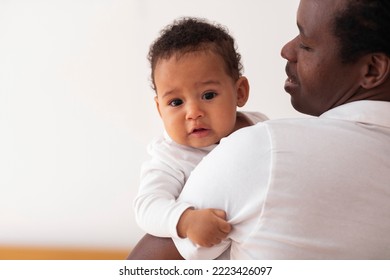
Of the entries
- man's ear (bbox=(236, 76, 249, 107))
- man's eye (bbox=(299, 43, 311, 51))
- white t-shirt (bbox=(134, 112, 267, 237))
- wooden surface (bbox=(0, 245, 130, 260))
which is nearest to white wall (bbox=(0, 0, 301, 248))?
wooden surface (bbox=(0, 245, 130, 260))

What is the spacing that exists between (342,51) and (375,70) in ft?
0.22

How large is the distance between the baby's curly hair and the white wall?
1.14 m

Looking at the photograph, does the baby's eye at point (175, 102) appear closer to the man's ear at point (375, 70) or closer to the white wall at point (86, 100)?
the man's ear at point (375, 70)

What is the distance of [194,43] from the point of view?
133 cm

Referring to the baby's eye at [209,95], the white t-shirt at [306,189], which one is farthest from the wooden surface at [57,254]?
the white t-shirt at [306,189]

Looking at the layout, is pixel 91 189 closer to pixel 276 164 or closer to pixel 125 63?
pixel 125 63

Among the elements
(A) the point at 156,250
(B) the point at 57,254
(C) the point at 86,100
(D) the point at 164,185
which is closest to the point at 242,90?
(D) the point at 164,185

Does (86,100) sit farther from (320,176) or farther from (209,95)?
(320,176)

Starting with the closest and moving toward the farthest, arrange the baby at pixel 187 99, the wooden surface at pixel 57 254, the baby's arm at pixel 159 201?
the baby's arm at pixel 159 201 < the baby at pixel 187 99 < the wooden surface at pixel 57 254

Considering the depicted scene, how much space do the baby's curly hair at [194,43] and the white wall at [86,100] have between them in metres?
1.14

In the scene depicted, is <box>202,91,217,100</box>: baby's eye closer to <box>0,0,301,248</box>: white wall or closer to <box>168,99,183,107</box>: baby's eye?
<box>168,99,183,107</box>: baby's eye

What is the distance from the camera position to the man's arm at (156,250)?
111 cm

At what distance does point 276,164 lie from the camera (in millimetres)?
941

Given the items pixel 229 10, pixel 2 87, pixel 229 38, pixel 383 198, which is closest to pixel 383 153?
pixel 383 198
